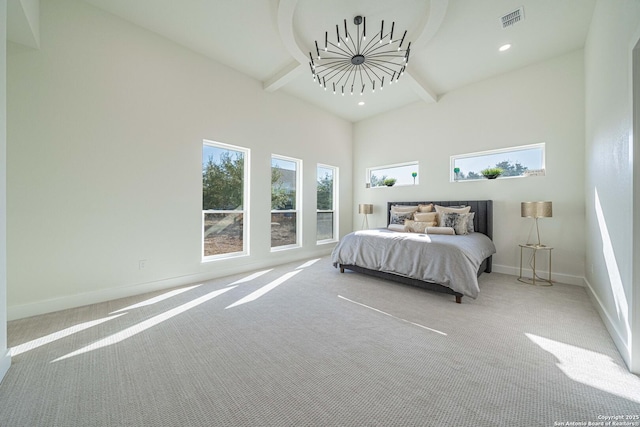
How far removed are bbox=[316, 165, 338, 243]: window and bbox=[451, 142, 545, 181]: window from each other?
8.60 ft

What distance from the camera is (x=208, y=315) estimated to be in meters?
2.47

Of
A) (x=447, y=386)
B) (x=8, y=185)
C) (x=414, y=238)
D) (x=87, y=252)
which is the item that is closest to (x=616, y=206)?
(x=414, y=238)

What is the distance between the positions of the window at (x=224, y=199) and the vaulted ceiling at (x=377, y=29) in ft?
4.65

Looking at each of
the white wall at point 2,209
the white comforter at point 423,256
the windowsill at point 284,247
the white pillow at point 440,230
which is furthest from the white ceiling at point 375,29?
the windowsill at point 284,247

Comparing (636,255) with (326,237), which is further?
(326,237)

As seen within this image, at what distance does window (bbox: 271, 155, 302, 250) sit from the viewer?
15.5 feet

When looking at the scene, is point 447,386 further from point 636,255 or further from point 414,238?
point 414,238

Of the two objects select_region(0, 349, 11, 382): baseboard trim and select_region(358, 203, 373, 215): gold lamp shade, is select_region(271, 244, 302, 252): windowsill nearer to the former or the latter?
select_region(358, 203, 373, 215): gold lamp shade

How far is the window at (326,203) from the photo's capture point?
223 inches

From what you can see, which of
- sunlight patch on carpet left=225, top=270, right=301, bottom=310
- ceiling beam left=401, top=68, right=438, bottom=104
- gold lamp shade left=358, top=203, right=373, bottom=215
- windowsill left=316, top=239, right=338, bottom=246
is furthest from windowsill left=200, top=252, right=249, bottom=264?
ceiling beam left=401, top=68, right=438, bottom=104

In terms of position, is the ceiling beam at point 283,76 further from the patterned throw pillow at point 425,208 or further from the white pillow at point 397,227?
the patterned throw pillow at point 425,208

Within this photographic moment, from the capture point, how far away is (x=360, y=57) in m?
3.04

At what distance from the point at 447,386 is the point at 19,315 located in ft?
12.3

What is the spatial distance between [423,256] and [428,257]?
0.21 feet
